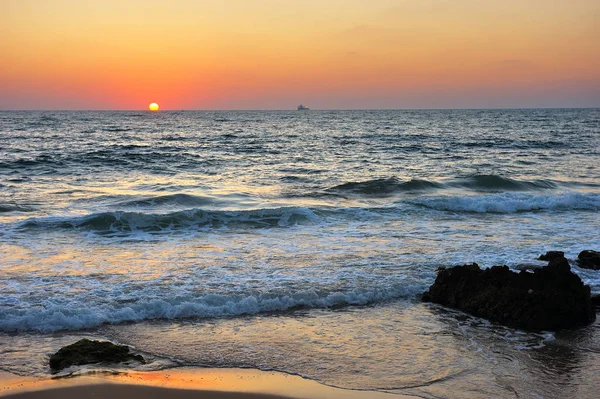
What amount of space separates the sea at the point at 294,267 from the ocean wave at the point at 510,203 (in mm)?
71

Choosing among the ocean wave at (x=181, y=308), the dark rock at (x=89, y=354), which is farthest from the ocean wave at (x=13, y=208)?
the dark rock at (x=89, y=354)

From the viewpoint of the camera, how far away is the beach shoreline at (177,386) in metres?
5.38

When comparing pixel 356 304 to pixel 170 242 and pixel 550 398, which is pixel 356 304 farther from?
pixel 170 242

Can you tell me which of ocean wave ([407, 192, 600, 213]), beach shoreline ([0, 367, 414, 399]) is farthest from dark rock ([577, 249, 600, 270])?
beach shoreline ([0, 367, 414, 399])

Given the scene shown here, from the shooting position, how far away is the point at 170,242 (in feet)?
41.3

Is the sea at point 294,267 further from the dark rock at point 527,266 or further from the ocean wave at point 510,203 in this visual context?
the dark rock at point 527,266

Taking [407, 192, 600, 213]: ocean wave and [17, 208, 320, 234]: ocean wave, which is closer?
[17, 208, 320, 234]: ocean wave

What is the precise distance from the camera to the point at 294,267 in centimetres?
1028

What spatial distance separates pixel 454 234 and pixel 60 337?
930 cm

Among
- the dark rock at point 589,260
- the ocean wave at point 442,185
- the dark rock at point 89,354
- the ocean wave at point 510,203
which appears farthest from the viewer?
the ocean wave at point 442,185

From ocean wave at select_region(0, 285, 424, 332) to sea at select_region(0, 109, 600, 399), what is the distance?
27 millimetres

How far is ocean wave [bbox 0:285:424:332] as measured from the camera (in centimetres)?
741

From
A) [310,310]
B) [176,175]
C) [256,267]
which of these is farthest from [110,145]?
[310,310]

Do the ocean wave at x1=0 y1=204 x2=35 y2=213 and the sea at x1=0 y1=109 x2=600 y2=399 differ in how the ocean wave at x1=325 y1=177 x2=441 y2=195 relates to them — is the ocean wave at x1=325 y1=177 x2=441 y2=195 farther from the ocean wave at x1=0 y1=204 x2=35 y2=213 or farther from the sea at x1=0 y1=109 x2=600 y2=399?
the ocean wave at x1=0 y1=204 x2=35 y2=213
